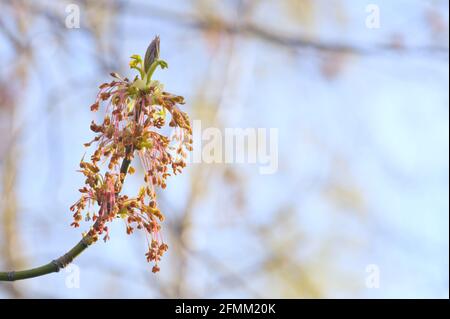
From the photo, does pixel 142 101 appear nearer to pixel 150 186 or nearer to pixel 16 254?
pixel 150 186

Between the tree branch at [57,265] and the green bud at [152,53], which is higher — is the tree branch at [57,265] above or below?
below

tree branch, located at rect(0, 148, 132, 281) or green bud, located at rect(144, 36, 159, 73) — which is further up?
green bud, located at rect(144, 36, 159, 73)

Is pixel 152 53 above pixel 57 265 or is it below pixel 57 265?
above

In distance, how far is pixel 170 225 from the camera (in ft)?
21.6

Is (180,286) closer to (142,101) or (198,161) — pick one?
(198,161)

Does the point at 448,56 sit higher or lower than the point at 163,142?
higher

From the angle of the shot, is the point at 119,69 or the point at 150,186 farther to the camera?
the point at 119,69
